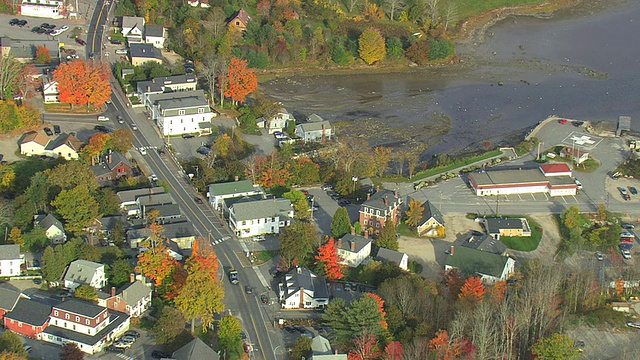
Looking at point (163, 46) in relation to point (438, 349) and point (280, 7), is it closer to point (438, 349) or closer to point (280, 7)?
point (280, 7)

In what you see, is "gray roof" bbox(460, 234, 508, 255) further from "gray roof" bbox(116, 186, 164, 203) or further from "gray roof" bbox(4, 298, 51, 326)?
"gray roof" bbox(4, 298, 51, 326)

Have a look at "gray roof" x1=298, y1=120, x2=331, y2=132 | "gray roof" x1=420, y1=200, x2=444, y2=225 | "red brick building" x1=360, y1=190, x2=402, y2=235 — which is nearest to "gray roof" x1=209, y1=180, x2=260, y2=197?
"red brick building" x1=360, y1=190, x2=402, y2=235

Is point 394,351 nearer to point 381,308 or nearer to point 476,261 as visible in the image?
point 381,308

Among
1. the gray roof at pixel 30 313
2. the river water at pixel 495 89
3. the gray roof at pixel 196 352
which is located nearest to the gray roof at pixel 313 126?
the river water at pixel 495 89

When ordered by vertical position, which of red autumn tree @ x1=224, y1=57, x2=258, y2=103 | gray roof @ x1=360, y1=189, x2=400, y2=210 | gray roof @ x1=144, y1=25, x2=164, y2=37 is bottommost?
gray roof @ x1=360, y1=189, x2=400, y2=210

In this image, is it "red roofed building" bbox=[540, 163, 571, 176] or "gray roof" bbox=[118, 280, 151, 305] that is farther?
"red roofed building" bbox=[540, 163, 571, 176]

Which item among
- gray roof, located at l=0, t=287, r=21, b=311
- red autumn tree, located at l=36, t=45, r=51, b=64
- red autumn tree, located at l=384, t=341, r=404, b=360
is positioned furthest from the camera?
red autumn tree, located at l=36, t=45, r=51, b=64

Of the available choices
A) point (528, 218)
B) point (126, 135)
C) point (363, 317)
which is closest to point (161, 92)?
point (126, 135)
